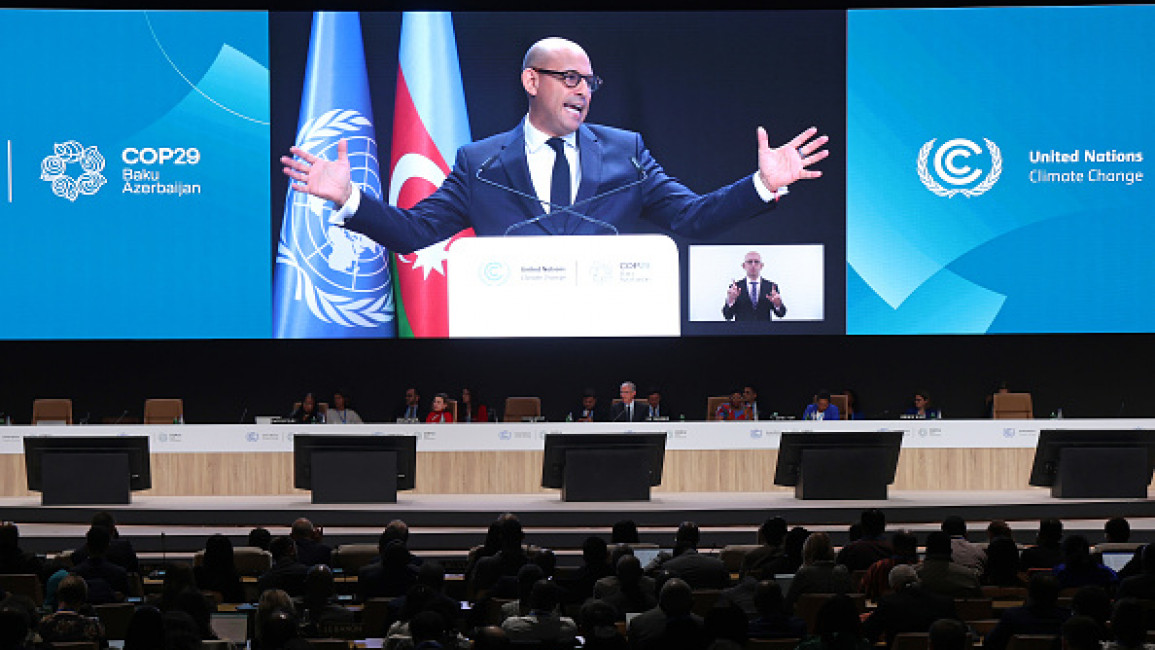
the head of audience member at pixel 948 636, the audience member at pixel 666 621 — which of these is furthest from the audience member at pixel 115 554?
the head of audience member at pixel 948 636

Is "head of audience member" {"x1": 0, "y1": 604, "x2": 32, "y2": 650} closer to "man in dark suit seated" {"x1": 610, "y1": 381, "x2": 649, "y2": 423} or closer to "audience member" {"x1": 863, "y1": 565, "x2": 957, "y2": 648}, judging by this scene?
"audience member" {"x1": 863, "y1": 565, "x2": 957, "y2": 648}

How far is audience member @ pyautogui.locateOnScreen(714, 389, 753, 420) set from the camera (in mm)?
14617

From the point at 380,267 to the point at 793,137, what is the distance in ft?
13.7

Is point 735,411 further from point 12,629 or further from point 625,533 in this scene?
point 12,629

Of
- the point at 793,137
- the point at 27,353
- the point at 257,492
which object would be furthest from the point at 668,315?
the point at 27,353

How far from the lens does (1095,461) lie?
11852 millimetres

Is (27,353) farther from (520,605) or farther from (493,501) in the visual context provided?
(520,605)

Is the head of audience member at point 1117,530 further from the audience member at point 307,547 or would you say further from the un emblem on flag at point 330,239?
the un emblem on flag at point 330,239

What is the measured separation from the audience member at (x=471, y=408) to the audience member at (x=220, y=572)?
7163mm

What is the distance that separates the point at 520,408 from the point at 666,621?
8944mm

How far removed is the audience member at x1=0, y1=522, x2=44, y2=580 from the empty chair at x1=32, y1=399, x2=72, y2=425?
7.46 meters

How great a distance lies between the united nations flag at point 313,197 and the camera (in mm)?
14820

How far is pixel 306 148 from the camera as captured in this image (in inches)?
584

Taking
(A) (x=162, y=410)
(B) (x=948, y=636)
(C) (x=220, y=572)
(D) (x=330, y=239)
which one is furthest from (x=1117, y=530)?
(A) (x=162, y=410)
